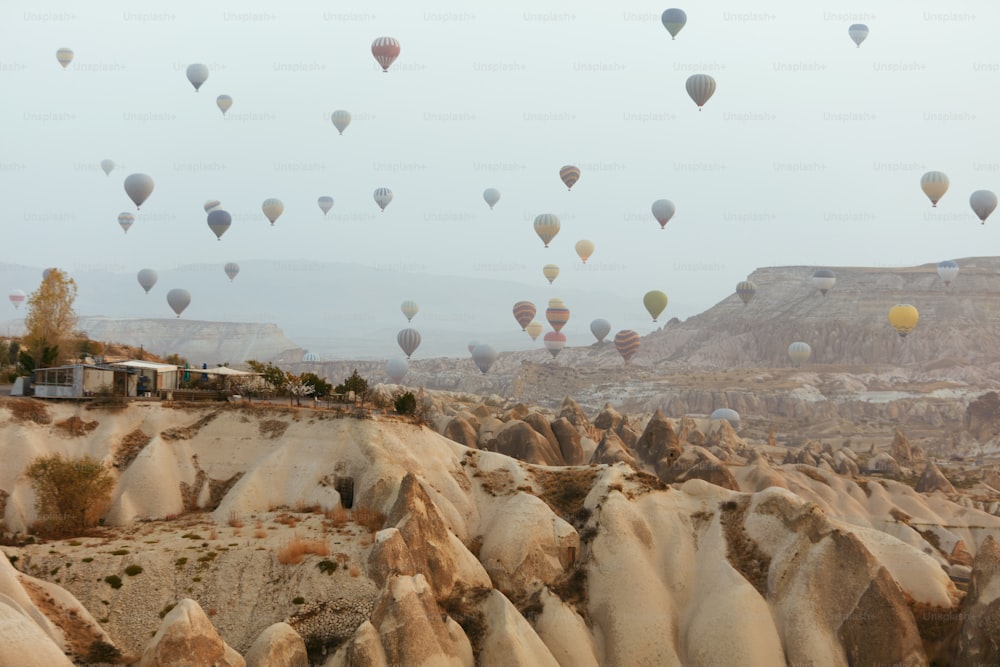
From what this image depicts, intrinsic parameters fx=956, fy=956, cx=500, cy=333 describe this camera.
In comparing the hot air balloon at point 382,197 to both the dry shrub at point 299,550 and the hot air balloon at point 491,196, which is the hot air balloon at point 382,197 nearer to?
the hot air balloon at point 491,196

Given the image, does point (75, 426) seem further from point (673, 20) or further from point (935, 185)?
point (935, 185)

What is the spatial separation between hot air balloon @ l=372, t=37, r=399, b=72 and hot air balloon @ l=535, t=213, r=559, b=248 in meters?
47.3

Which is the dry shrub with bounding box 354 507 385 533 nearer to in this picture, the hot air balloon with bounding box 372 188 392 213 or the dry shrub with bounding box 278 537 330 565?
the dry shrub with bounding box 278 537 330 565

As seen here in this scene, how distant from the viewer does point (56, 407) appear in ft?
212

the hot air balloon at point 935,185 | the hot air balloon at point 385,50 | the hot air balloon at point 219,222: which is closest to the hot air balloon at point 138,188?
the hot air balloon at point 219,222

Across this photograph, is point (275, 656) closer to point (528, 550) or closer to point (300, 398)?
point (528, 550)

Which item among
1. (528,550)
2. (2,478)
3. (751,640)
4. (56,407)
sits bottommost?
(751,640)

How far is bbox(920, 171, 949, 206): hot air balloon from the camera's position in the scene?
183125mm

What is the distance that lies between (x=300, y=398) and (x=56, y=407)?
55.3 feet

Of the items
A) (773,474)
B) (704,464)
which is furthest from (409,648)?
(773,474)

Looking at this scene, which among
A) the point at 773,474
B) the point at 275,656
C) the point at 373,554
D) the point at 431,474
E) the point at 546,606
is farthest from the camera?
the point at 773,474

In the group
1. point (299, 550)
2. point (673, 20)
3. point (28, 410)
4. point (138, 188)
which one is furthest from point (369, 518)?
point (673, 20)

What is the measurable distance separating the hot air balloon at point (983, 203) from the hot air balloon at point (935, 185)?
16154 mm

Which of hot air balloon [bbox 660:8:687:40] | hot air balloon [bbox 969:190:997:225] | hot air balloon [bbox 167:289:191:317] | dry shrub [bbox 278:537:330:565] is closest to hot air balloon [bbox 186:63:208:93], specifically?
hot air balloon [bbox 167:289:191:317]
